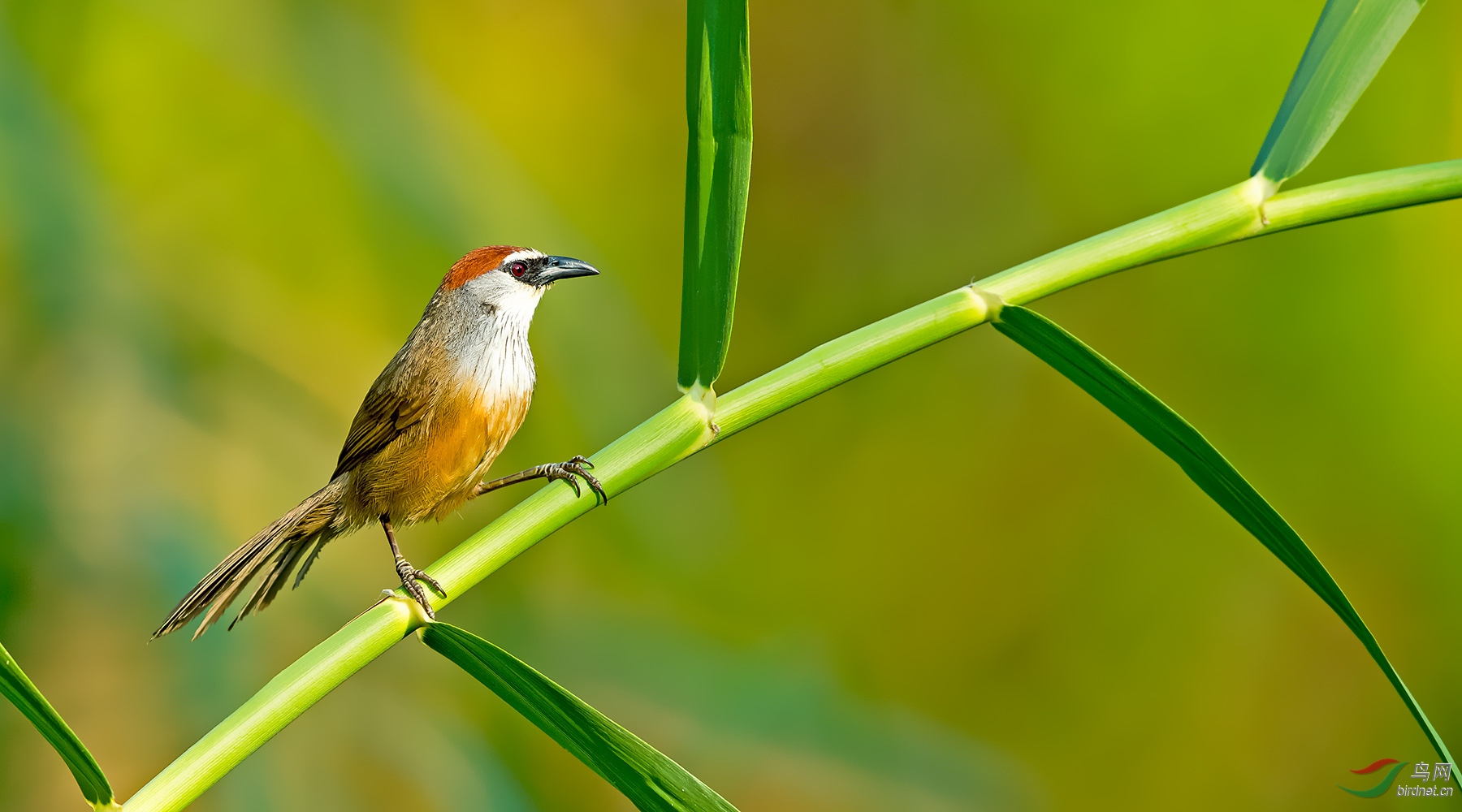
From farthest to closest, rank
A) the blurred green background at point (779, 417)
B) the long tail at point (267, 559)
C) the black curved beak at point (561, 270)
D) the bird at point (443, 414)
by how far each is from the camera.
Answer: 1. the blurred green background at point (779, 417)
2. the black curved beak at point (561, 270)
3. the bird at point (443, 414)
4. the long tail at point (267, 559)

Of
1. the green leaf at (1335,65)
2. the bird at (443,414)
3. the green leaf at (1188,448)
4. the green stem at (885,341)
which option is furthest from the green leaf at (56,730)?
the green leaf at (1335,65)

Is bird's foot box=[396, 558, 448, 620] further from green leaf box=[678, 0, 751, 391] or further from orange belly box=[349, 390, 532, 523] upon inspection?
orange belly box=[349, 390, 532, 523]

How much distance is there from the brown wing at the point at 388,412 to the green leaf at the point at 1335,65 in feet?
4.08

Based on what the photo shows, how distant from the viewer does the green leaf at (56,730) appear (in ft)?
2.53

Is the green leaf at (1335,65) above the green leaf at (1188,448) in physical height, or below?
above

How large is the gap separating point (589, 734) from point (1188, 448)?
61cm

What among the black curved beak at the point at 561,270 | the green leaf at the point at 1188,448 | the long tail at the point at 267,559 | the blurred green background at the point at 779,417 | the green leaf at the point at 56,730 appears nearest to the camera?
the green leaf at the point at 56,730

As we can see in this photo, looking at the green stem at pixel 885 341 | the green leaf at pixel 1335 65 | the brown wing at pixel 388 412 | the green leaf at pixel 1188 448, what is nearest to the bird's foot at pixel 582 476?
the green stem at pixel 885 341

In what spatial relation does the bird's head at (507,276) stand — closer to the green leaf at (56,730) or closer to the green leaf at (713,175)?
the green leaf at (713,175)

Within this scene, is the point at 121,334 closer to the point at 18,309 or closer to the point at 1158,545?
the point at 18,309

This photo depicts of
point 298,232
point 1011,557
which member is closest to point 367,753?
point 298,232

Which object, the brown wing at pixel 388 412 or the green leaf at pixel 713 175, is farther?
the brown wing at pixel 388 412

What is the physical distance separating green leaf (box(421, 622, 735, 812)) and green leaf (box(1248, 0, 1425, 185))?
775 millimetres

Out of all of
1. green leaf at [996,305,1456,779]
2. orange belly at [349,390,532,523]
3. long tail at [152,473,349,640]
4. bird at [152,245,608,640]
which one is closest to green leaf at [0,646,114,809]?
long tail at [152,473,349,640]
